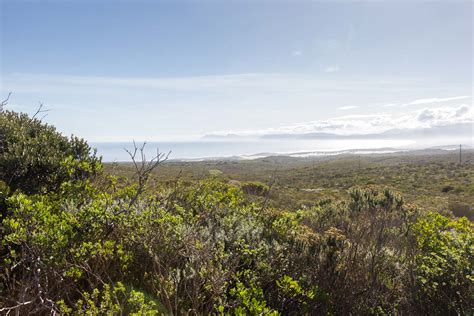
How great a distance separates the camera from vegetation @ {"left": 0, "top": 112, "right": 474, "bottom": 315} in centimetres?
408

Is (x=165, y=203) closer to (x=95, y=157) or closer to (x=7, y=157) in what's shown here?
(x=95, y=157)

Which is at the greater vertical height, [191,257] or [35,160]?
[35,160]

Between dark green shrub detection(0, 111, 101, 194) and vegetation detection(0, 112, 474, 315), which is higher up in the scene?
dark green shrub detection(0, 111, 101, 194)

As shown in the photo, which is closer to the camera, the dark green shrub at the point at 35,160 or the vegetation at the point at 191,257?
the vegetation at the point at 191,257

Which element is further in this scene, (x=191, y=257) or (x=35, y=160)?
(x=35, y=160)

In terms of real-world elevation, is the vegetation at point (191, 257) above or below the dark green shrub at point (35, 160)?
below

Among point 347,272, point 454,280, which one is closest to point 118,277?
point 347,272

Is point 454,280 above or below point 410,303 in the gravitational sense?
above

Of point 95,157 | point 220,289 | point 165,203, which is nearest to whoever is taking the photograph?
point 220,289

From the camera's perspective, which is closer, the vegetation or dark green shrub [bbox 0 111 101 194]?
the vegetation

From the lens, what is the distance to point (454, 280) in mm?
5016

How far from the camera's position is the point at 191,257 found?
475 cm

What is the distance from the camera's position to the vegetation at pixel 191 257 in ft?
13.4

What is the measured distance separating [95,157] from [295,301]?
5.28 metres
